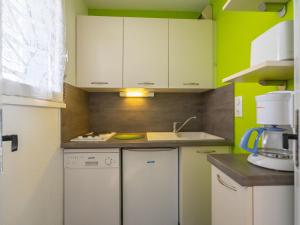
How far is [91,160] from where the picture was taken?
159 centimetres

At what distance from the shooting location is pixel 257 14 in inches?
50.6

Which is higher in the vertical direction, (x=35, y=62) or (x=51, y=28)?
(x=51, y=28)

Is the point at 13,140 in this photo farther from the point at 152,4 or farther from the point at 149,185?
the point at 152,4

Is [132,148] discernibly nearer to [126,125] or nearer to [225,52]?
[126,125]

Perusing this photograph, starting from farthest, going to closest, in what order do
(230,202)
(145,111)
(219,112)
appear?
(145,111), (219,112), (230,202)

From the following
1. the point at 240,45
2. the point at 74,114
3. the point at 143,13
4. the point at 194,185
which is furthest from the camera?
the point at 143,13

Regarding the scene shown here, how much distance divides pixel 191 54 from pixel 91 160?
1416 mm

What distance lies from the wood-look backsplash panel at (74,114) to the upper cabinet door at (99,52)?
17 cm

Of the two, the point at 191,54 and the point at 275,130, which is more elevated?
the point at 191,54

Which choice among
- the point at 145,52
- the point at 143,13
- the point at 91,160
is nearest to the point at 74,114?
the point at 91,160

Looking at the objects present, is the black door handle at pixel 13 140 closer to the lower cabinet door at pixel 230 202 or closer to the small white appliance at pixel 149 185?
the small white appliance at pixel 149 185

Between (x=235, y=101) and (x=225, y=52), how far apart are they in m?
0.51

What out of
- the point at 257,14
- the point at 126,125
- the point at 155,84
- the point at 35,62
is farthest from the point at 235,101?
the point at 35,62

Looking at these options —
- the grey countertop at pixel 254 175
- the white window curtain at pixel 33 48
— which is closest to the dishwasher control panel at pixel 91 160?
the white window curtain at pixel 33 48
